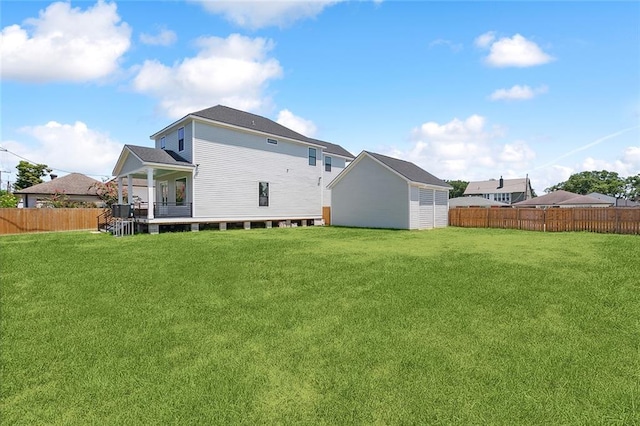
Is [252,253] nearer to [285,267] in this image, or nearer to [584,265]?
[285,267]

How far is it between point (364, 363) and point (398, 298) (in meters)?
2.21

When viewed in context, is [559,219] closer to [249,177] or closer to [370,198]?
[370,198]

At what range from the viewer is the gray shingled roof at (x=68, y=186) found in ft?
101

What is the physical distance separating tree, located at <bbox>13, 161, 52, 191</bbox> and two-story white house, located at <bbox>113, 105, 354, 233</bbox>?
32577 millimetres

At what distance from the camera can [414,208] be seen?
66.0 ft

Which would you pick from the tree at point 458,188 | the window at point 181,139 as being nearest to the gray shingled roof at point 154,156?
the window at point 181,139

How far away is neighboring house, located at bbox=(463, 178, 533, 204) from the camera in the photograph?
54.4 metres

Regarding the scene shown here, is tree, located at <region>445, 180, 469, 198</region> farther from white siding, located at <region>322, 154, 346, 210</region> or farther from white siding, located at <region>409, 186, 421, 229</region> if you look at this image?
white siding, located at <region>409, 186, 421, 229</region>

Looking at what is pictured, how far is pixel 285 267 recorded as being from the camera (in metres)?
8.00

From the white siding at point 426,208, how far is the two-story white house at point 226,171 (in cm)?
792

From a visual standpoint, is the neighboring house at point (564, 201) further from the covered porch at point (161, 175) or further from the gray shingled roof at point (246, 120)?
the covered porch at point (161, 175)

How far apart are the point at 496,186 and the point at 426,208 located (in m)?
45.5

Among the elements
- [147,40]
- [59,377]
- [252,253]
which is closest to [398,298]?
[59,377]

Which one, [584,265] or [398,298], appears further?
[584,265]
